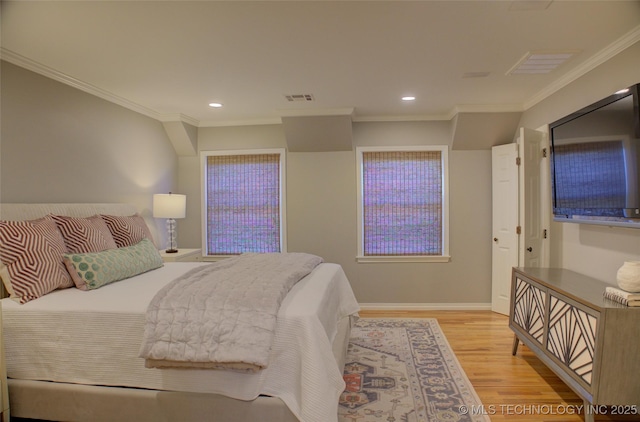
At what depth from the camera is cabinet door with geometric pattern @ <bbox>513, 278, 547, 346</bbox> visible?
258 centimetres

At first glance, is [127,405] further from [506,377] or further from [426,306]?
[426,306]

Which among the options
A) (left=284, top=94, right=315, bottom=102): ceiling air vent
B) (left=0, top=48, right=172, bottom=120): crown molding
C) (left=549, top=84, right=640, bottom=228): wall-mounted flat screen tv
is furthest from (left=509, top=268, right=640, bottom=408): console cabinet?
(left=0, top=48, right=172, bottom=120): crown molding

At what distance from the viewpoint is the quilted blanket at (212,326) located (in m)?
1.70

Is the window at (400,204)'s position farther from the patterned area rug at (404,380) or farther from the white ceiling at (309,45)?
the patterned area rug at (404,380)

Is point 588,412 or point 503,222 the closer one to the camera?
point 588,412

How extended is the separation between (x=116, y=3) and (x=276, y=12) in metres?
0.88

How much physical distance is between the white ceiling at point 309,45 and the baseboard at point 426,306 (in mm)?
2530

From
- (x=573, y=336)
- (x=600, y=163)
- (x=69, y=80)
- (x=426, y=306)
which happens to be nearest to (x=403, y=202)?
(x=426, y=306)

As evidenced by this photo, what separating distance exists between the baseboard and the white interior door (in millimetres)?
173

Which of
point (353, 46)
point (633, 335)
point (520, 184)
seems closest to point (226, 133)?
point (353, 46)

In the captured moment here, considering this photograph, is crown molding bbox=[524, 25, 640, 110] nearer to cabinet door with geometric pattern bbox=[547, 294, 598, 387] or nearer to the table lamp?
cabinet door with geometric pattern bbox=[547, 294, 598, 387]

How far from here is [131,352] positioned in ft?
6.22

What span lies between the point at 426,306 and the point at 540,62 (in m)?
2.99

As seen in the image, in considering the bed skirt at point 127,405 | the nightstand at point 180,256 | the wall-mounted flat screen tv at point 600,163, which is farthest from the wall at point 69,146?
the wall-mounted flat screen tv at point 600,163
